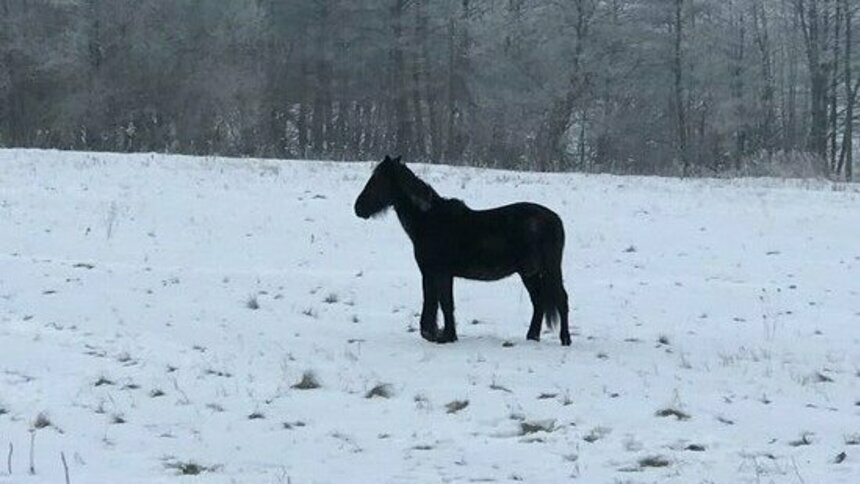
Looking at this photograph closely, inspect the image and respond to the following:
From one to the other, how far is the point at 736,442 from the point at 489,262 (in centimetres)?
361

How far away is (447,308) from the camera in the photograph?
9430 mm

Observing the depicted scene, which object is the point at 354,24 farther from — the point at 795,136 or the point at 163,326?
the point at 163,326

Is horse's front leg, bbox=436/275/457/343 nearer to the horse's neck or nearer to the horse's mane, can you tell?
the horse's neck

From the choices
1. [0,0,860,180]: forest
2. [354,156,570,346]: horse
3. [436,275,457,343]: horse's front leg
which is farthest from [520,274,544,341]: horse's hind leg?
[0,0,860,180]: forest

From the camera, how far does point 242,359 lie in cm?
847

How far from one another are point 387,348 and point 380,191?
1.62m

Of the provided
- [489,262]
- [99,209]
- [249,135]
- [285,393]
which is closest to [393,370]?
[285,393]

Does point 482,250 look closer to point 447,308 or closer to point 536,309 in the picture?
point 447,308

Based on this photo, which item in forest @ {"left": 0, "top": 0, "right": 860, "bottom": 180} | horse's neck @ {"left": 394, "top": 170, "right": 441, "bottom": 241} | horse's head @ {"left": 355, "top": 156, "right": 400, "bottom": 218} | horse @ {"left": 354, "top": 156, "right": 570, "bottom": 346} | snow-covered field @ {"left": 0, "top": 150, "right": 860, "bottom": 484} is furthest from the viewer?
forest @ {"left": 0, "top": 0, "right": 860, "bottom": 180}

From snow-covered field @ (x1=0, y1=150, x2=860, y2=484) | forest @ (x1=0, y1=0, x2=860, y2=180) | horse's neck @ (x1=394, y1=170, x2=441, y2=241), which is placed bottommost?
snow-covered field @ (x1=0, y1=150, x2=860, y2=484)

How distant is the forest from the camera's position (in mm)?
45594

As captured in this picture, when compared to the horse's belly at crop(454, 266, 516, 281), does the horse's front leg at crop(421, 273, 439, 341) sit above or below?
below

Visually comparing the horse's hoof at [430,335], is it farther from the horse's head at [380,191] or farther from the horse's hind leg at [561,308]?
the horse's head at [380,191]

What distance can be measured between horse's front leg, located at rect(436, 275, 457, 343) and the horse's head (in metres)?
0.98
